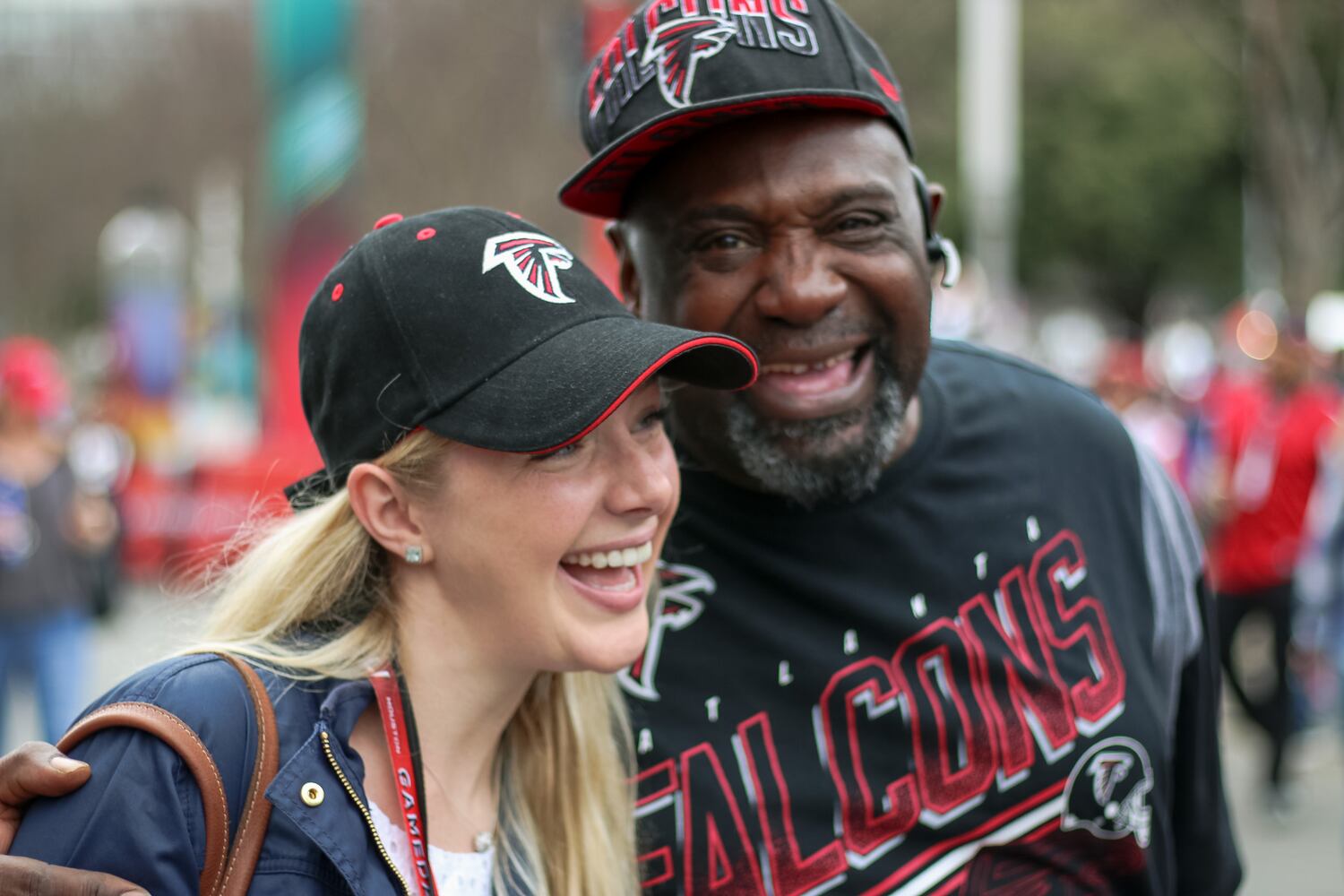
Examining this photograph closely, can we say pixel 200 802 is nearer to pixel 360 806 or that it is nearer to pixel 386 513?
pixel 360 806

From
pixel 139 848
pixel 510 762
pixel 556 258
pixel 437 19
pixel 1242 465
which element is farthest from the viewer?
pixel 437 19

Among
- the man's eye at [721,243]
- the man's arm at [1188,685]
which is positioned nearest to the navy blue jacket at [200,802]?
the man's eye at [721,243]

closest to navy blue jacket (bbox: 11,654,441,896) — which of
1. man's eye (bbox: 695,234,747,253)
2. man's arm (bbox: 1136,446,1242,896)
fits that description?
man's eye (bbox: 695,234,747,253)

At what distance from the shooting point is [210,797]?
172 centimetres

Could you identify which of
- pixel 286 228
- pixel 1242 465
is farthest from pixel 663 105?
pixel 286 228

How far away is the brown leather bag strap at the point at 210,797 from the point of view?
5.62 feet

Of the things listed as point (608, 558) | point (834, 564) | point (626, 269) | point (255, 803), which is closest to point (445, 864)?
point (255, 803)

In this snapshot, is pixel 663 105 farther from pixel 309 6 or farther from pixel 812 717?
pixel 309 6

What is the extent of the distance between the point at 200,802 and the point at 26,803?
0.20m

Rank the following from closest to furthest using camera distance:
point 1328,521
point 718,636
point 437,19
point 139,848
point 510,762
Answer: point 139,848 < point 510,762 < point 718,636 < point 1328,521 < point 437,19

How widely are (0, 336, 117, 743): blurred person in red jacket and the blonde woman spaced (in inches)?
216

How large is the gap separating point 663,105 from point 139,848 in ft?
4.18

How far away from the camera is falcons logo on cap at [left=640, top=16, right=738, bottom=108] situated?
2.24 m

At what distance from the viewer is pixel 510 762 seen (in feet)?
7.25
